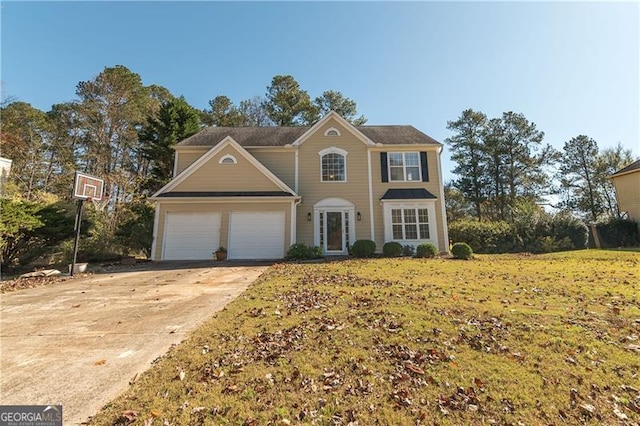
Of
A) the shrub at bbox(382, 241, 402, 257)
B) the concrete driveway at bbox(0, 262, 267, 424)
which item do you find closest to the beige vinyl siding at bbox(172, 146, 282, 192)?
the shrub at bbox(382, 241, 402, 257)

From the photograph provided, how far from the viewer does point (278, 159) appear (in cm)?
1705

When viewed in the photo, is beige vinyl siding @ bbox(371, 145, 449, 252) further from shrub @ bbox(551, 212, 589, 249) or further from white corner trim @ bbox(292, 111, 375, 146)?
shrub @ bbox(551, 212, 589, 249)

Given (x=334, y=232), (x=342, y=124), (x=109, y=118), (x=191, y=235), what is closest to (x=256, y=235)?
(x=191, y=235)

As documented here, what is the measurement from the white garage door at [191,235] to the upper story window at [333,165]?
21.5 feet

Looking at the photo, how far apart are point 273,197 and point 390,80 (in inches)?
380

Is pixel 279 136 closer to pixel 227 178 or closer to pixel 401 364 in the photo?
pixel 227 178

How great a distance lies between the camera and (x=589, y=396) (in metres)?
2.75

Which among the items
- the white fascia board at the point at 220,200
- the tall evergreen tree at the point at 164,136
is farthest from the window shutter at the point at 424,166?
the tall evergreen tree at the point at 164,136

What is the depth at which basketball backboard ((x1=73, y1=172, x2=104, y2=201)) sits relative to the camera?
9865 mm

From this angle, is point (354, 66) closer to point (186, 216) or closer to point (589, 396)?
point (186, 216)

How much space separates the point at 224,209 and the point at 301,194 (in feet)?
14.4

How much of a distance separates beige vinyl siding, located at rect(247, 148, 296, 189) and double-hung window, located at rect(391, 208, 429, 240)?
21.7 ft

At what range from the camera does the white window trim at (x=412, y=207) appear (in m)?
16.0

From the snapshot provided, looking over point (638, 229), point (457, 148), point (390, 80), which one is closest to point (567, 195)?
point (457, 148)
